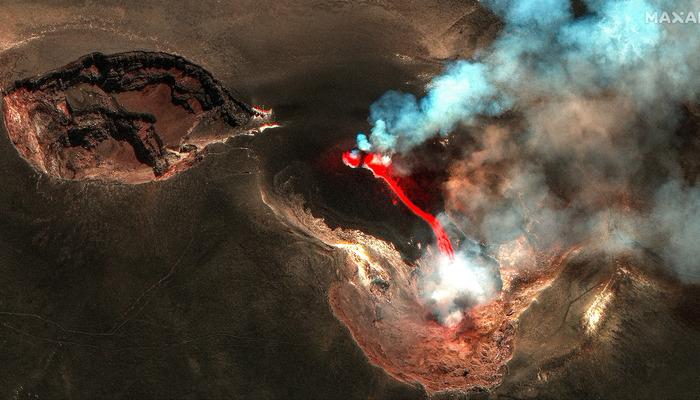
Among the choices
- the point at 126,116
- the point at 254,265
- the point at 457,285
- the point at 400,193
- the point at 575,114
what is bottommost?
the point at 457,285

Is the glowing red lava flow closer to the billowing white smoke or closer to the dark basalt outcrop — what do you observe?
the billowing white smoke

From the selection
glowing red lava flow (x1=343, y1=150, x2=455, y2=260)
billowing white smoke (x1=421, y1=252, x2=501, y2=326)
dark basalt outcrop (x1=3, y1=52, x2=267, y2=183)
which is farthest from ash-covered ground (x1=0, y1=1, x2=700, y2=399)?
billowing white smoke (x1=421, y1=252, x2=501, y2=326)

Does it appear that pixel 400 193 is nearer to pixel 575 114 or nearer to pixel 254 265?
pixel 254 265

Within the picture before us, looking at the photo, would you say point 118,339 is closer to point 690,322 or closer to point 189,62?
point 189,62

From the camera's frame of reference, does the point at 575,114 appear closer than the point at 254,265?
No

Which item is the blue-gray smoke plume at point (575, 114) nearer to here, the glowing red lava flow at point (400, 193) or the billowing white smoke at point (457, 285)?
the glowing red lava flow at point (400, 193)

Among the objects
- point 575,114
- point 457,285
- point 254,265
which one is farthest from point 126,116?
point 575,114
